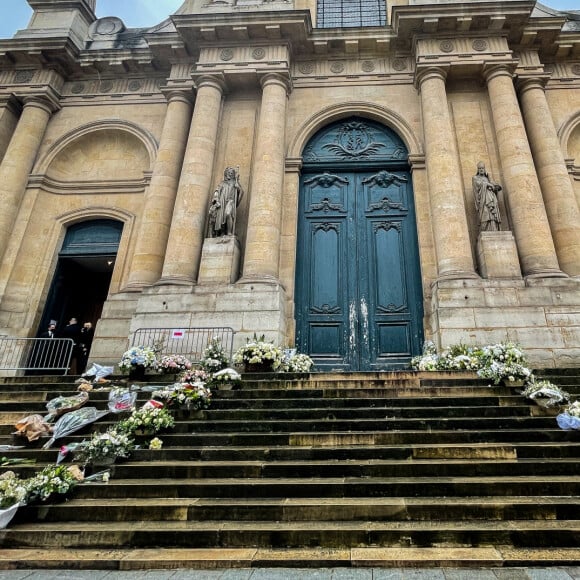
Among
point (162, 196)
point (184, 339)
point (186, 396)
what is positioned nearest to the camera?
point (186, 396)

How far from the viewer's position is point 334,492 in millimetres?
4371

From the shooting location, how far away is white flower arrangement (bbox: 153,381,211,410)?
6424 millimetres

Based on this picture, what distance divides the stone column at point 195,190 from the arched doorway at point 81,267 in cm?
316

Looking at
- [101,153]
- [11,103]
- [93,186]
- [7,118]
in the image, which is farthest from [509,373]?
[11,103]

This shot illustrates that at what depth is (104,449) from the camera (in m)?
5.14

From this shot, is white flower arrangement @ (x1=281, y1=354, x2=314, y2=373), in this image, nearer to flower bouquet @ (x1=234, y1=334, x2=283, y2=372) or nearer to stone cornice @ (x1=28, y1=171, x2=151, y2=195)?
flower bouquet @ (x1=234, y1=334, x2=283, y2=372)

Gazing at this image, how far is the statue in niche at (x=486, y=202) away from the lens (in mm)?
10688

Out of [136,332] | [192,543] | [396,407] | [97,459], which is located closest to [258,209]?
[136,332]

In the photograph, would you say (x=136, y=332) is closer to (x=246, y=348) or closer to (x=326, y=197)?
(x=246, y=348)

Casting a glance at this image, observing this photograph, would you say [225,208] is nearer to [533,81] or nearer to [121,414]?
[121,414]

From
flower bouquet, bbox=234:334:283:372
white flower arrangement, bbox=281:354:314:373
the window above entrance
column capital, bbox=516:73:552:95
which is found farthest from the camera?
the window above entrance

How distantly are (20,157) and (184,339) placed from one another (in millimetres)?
9037

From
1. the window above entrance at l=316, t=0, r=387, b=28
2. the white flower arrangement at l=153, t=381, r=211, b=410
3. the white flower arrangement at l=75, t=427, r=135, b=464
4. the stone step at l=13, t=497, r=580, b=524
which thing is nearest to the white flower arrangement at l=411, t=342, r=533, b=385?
the stone step at l=13, t=497, r=580, b=524

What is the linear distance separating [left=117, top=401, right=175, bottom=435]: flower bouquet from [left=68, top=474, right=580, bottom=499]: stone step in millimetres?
942
